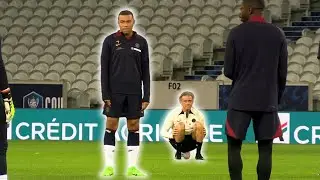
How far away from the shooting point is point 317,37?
27.2 m

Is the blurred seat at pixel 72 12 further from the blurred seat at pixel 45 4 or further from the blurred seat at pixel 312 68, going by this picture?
the blurred seat at pixel 312 68

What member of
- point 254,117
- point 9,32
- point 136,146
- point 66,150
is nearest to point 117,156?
point 66,150

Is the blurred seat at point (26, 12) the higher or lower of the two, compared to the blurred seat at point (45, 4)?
lower

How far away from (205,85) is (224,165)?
24.0 ft

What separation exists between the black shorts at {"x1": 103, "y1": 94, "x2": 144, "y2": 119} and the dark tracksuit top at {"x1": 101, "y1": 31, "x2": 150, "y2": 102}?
0.06m

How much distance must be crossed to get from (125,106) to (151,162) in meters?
3.47

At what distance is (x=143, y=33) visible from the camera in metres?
28.5

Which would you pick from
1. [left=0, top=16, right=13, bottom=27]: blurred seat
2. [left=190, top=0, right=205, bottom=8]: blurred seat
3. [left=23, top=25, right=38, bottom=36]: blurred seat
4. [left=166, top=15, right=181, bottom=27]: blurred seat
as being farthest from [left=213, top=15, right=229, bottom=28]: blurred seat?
[left=0, top=16, right=13, bottom=27]: blurred seat

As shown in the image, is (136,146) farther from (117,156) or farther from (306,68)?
(306,68)

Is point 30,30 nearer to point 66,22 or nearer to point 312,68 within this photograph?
point 66,22

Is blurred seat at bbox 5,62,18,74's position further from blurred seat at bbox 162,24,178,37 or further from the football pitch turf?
the football pitch turf

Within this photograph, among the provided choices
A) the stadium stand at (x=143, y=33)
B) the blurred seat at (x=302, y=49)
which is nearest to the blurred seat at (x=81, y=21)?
the stadium stand at (x=143, y=33)

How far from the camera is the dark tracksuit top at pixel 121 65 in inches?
491

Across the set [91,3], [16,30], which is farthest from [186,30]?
[16,30]
